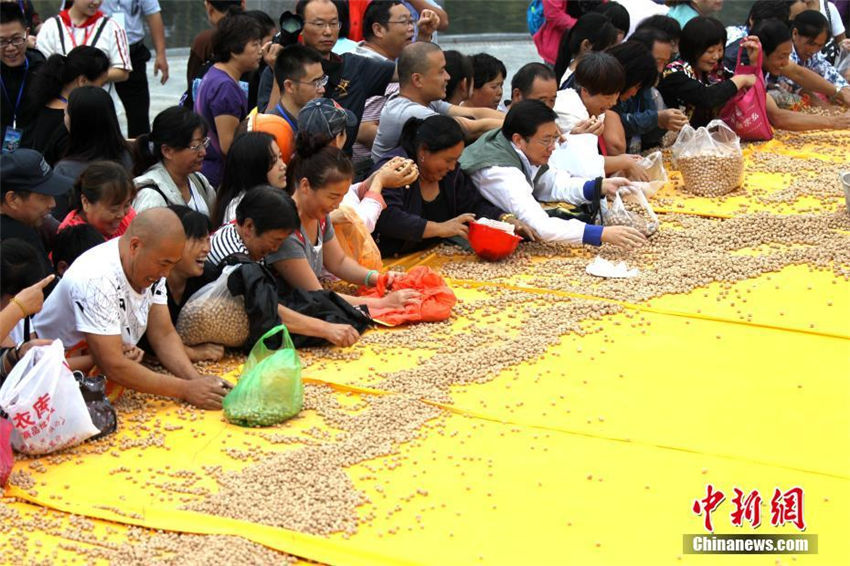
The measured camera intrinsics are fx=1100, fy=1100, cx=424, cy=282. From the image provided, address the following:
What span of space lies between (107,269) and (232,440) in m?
0.71

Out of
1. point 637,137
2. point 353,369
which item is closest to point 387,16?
point 637,137

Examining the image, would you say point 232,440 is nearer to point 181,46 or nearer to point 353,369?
point 353,369

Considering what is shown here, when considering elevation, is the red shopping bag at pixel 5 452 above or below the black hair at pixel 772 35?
below

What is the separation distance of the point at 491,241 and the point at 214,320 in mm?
1661

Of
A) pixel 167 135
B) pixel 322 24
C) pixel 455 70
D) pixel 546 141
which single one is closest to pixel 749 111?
pixel 455 70

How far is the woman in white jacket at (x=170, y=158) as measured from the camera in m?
4.62

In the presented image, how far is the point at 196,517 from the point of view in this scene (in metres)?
3.02

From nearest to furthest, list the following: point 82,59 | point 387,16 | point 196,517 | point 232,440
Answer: point 196,517 → point 232,440 → point 82,59 → point 387,16

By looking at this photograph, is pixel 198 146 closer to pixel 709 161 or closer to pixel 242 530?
pixel 242 530

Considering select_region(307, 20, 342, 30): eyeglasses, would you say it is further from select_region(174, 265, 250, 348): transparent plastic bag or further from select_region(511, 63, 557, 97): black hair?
select_region(174, 265, 250, 348): transparent plastic bag

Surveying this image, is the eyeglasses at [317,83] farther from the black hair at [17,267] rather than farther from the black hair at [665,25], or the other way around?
the black hair at [665,25]

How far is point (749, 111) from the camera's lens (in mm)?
7703

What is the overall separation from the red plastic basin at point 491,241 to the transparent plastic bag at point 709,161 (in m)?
1.65

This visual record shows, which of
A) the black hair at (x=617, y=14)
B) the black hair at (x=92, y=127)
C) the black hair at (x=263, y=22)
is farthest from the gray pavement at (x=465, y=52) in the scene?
the black hair at (x=92, y=127)
